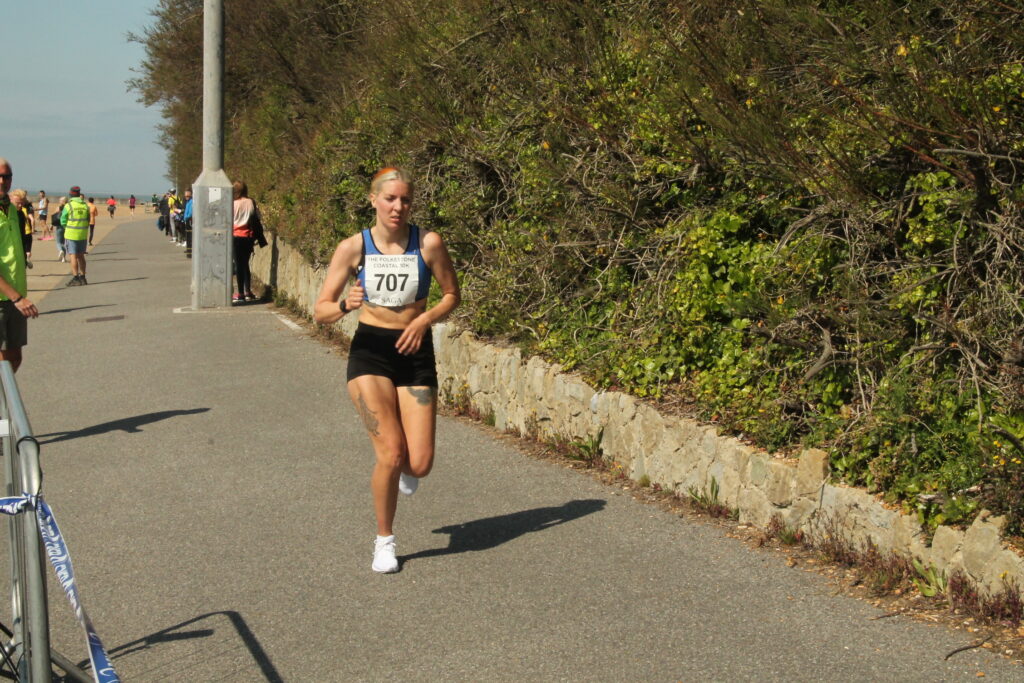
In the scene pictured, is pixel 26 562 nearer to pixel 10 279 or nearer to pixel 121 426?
pixel 10 279

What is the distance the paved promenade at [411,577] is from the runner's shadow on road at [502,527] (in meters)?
0.02

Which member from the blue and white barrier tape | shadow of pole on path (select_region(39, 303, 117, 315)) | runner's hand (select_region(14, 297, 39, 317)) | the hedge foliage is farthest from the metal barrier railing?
shadow of pole on path (select_region(39, 303, 117, 315))

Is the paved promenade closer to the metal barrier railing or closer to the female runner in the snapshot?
the female runner

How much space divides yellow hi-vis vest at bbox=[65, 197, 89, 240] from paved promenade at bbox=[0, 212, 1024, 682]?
45.4ft

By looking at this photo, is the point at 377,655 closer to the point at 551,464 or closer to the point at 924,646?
the point at 924,646

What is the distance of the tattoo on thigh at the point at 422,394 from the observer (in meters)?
5.76

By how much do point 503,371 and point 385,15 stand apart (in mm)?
6235

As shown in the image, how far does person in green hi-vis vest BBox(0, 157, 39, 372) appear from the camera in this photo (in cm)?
787

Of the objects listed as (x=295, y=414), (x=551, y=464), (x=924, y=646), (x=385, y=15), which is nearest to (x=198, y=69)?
(x=385, y=15)

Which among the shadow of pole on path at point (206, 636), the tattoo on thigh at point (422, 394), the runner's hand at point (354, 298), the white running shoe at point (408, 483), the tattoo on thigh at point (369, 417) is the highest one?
the runner's hand at point (354, 298)

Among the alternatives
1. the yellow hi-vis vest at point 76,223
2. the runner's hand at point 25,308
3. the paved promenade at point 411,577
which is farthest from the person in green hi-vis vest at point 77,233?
the runner's hand at point 25,308

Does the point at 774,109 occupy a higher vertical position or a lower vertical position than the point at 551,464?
higher

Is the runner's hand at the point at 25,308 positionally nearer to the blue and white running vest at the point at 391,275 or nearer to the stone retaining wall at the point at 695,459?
the blue and white running vest at the point at 391,275

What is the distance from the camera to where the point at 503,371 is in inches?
360
